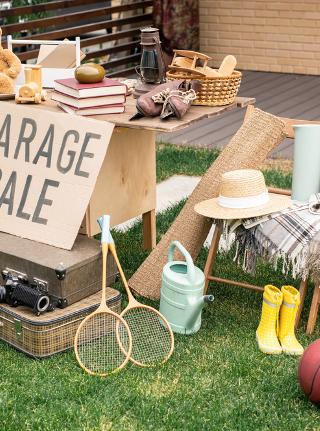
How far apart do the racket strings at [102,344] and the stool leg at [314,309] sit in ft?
2.95

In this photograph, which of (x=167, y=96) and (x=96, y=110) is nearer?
(x=167, y=96)

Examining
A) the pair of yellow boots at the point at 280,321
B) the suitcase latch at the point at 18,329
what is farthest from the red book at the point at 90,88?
the pair of yellow boots at the point at 280,321

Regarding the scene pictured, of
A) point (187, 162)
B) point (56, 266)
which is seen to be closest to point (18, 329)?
point (56, 266)

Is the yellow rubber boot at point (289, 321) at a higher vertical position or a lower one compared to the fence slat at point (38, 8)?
lower

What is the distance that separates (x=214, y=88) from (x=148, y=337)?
1.30 meters

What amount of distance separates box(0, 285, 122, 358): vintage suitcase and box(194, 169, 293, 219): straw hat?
30.4 inches

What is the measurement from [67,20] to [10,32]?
1043 mm

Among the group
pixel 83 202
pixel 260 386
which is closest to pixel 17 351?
pixel 83 202

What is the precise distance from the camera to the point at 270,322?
2.53m

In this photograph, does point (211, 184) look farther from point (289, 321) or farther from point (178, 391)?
point (178, 391)

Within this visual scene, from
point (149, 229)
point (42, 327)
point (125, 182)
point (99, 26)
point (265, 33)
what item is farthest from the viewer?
point (265, 33)

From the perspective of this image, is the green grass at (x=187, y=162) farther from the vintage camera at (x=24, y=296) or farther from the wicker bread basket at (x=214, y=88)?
the vintage camera at (x=24, y=296)

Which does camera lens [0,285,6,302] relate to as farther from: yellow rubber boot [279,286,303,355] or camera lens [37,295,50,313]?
yellow rubber boot [279,286,303,355]

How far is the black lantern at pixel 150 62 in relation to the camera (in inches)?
112
